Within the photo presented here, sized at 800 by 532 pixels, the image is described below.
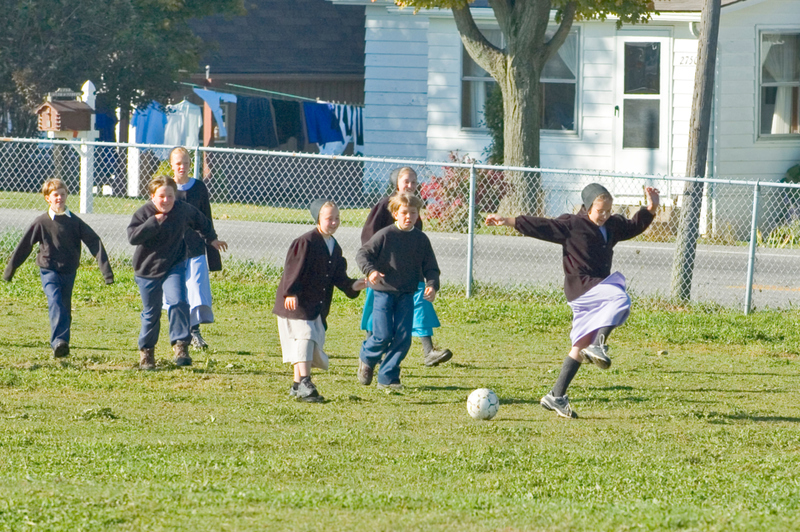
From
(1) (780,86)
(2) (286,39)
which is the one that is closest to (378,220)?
(1) (780,86)

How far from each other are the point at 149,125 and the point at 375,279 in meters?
20.8

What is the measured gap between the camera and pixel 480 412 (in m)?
7.21

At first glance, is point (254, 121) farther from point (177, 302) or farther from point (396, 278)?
point (396, 278)

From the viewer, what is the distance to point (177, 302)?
8953 mm

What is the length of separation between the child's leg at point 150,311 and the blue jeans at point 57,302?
28.4 inches

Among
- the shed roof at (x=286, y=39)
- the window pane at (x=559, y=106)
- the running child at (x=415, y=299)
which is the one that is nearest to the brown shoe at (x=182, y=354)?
the running child at (x=415, y=299)

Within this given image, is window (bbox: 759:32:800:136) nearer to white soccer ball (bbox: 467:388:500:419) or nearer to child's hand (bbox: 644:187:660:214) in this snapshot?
child's hand (bbox: 644:187:660:214)

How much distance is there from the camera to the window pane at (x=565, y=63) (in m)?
21.7

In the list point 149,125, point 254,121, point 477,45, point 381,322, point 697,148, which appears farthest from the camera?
point 254,121

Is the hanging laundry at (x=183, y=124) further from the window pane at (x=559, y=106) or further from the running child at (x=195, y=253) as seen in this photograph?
the running child at (x=195, y=253)

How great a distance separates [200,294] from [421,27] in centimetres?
1463

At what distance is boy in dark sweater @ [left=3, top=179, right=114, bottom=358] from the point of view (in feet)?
29.6

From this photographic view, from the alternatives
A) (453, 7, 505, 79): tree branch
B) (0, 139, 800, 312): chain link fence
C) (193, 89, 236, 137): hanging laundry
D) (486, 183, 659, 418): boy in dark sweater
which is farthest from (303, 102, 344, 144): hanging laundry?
(486, 183, 659, 418): boy in dark sweater

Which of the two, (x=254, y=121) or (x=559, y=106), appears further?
(x=254, y=121)
